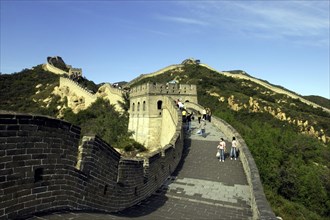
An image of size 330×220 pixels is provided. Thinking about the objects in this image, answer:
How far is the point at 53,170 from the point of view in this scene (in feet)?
18.4

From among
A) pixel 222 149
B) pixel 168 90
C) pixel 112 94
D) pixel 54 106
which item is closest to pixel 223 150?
pixel 222 149

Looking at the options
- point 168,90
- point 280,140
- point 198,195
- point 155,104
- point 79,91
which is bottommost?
point 198,195

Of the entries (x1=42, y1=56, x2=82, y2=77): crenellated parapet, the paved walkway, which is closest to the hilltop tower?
the paved walkway

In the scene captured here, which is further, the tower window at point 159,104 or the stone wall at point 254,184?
the tower window at point 159,104

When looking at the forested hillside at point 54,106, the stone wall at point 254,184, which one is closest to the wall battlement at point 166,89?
the forested hillside at point 54,106

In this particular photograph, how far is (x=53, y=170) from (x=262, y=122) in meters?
43.7

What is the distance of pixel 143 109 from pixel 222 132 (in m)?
10.9

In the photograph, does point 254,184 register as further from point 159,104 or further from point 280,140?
point 280,140

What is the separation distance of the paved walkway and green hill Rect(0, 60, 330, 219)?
5729 millimetres

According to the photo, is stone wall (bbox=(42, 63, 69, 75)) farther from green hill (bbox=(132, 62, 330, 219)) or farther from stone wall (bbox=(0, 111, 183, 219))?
stone wall (bbox=(0, 111, 183, 219))

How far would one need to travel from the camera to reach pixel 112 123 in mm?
35281

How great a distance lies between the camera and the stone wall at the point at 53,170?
4.73 metres

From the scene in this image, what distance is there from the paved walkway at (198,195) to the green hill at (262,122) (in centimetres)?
573

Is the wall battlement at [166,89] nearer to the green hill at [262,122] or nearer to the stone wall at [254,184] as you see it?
the green hill at [262,122]
